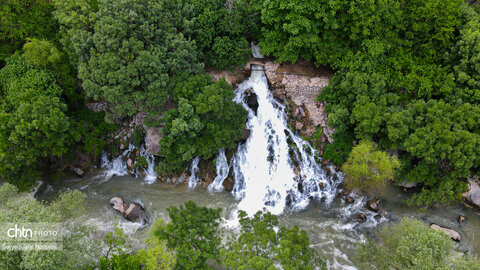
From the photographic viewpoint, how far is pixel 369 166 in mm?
A: 20766

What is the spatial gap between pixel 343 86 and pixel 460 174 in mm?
9441

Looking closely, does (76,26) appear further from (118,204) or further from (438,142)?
(438,142)

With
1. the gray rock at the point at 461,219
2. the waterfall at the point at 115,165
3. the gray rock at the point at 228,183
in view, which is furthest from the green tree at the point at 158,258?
the gray rock at the point at 461,219

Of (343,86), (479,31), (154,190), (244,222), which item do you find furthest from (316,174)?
(479,31)

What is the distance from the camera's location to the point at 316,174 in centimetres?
2381

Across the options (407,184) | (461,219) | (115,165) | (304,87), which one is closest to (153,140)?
(115,165)

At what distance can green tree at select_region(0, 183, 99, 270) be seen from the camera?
47.5 feet

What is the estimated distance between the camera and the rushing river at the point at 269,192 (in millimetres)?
21641

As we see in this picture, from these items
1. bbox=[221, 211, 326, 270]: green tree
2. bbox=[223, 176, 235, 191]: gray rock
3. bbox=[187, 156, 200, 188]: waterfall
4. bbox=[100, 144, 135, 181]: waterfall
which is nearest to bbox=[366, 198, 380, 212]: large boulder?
bbox=[221, 211, 326, 270]: green tree

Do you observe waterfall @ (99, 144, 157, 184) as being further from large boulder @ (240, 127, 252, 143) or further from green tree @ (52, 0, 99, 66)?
green tree @ (52, 0, 99, 66)

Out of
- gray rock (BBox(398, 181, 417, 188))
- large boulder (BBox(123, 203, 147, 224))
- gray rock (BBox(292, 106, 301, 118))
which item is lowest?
large boulder (BBox(123, 203, 147, 224))

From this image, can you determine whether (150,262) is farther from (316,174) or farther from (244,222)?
(316,174)

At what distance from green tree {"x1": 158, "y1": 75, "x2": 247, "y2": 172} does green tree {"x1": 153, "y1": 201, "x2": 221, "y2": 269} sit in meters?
5.12

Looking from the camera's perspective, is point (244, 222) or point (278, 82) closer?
point (244, 222)
